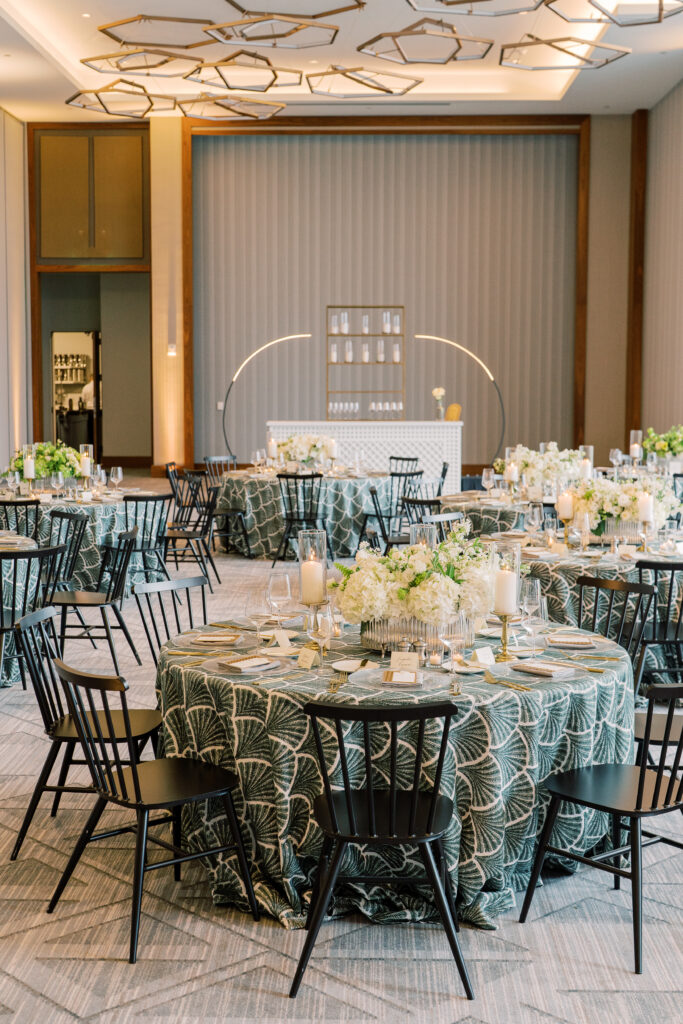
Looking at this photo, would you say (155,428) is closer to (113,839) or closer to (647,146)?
(647,146)

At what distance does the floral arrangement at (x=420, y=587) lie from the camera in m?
3.15

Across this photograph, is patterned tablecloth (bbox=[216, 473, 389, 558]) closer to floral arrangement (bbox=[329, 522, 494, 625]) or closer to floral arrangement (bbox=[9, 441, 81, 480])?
floral arrangement (bbox=[9, 441, 81, 480])

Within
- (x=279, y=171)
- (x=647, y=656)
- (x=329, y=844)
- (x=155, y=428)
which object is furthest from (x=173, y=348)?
(x=329, y=844)

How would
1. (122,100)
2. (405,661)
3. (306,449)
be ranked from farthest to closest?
(122,100)
(306,449)
(405,661)

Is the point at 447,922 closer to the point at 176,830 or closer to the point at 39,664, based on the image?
the point at 176,830

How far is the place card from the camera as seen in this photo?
3.06 m

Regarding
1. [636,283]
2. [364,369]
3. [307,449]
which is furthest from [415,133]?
[307,449]

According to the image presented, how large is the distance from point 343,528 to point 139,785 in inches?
263

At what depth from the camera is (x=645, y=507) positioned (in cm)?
532

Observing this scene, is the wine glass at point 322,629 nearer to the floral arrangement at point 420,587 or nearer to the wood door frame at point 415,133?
the floral arrangement at point 420,587

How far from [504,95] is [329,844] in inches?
505

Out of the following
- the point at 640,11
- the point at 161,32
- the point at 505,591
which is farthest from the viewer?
the point at 161,32

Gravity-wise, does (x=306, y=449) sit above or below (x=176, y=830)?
above

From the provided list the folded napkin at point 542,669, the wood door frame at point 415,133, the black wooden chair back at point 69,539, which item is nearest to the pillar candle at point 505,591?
the folded napkin at point 542,669
